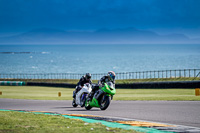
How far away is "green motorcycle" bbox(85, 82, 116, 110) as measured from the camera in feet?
50.0

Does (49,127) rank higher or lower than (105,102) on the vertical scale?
lower

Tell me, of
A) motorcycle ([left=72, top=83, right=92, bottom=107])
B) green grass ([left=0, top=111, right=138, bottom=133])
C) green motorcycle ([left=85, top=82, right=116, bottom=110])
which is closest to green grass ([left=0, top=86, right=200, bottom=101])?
motorcycle ([left=72, top=83, right=92, bottom=107])

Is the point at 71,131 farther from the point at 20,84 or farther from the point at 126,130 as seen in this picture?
the point at 20,84

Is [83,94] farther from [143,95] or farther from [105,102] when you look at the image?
[143,95]

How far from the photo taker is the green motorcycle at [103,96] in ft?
50.0

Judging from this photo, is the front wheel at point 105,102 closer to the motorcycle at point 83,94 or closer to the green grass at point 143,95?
the motorcycle at point 83,94

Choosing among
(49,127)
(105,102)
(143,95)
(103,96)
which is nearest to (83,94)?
(103,96)

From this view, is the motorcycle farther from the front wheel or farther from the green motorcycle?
the front wheel

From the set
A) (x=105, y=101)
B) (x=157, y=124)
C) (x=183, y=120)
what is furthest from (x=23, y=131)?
(x=105, y=101)

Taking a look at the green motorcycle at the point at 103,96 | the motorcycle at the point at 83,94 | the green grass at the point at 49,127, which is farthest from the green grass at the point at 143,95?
the green grass at the point at 49,127

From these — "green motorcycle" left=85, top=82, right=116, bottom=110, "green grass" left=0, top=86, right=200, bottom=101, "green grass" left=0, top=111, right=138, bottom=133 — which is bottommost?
"green grass" left=0, top=111, right=138, bottom=133

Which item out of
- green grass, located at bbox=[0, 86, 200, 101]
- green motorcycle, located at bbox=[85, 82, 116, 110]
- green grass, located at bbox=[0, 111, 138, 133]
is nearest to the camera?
green grass, located at bbox=[0, 111, 138, 133]

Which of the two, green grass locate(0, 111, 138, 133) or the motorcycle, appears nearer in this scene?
green grass locate(0, 111, 138, 133)

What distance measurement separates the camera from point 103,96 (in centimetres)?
1602
